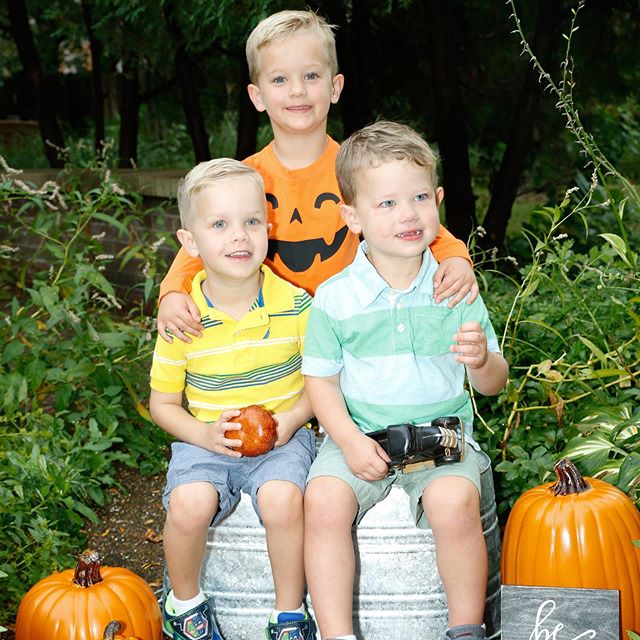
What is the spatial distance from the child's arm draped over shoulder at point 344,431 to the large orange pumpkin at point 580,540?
15.0 inches

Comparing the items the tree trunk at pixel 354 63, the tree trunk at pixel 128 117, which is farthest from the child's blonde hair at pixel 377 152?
the tree trunk at pixel 128 117

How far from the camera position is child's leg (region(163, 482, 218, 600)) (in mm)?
2322

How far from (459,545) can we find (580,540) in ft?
0.93

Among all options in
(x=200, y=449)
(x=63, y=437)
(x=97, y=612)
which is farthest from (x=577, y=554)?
(x=63, y=437)

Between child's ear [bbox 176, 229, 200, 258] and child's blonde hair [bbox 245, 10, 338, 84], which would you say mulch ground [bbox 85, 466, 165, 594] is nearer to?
child's ear [bbox 176, 229, 200, 258]

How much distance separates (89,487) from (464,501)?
1560 millimetres

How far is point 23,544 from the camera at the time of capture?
305cm

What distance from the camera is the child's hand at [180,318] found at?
8.20ft

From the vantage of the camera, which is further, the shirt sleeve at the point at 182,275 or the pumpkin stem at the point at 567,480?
the shirt sleeve at the point at 182,275

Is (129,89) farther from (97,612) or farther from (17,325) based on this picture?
(97,612)

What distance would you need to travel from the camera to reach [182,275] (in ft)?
8.90

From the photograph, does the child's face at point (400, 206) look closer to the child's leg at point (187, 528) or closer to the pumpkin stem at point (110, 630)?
the child's leg at point (187, 528)

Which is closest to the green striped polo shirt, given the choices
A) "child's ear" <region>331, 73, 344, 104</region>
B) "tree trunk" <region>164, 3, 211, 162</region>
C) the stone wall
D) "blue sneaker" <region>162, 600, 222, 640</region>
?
"blue sneaker" <region>162, 600, 222, 640</region>

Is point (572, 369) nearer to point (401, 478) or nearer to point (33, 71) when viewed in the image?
point (401, 478)
